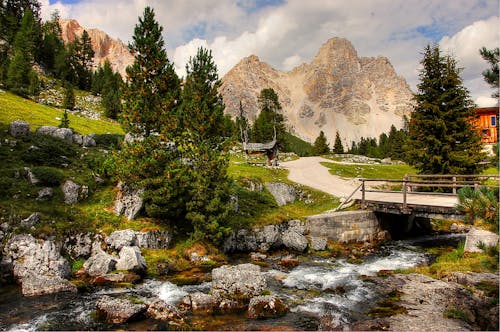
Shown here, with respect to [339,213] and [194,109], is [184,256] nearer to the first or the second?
[194,109]

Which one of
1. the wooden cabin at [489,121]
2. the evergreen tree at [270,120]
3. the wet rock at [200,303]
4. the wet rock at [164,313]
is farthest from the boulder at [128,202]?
the wooden cabin at [489,121]

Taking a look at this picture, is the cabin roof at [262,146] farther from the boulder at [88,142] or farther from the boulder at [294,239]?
the boulder at [294,239]

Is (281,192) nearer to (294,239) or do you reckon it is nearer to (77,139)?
(294,239)

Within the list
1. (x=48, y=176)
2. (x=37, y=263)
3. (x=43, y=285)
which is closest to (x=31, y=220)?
(x=37, y=263)

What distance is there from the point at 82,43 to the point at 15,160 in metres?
96.6

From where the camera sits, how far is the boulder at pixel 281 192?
119 feet

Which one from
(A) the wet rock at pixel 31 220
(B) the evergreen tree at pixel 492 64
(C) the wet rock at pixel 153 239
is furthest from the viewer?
(C) the wet rock at pixel 153 239

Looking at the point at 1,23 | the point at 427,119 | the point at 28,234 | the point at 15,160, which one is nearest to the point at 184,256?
the point at 28,234

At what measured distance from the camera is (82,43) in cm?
10506

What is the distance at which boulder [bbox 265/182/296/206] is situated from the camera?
3633cm

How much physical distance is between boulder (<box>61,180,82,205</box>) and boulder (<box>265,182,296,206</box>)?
19952 millimetres

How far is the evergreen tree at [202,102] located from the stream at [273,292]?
37.3ft

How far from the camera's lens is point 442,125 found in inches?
1243

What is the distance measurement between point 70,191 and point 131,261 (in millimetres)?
8548
